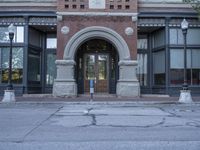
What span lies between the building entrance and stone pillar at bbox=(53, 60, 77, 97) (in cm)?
308

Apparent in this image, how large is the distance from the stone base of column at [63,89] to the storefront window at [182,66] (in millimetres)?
7354

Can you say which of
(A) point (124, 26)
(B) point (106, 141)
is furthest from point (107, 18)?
(B) point (106, 141)

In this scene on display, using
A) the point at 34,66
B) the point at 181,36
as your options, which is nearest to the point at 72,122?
the point at 34,66

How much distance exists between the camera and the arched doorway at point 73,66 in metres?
24.1

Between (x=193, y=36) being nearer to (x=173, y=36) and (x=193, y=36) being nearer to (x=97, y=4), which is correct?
(x=173, y=36)

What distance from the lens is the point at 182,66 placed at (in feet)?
82.4

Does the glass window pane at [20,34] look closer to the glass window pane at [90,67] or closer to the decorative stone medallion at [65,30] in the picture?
the decorative stone medallion at [65,30]

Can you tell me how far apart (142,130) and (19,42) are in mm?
17147

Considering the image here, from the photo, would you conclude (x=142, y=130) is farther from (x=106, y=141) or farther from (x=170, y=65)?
(x=170, y=65)

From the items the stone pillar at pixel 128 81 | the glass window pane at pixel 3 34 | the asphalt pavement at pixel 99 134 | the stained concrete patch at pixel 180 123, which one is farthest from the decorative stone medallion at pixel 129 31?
the stained concrete patch at pixel 180 123

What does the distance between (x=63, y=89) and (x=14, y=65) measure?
13.7ft

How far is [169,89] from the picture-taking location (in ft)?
82.0

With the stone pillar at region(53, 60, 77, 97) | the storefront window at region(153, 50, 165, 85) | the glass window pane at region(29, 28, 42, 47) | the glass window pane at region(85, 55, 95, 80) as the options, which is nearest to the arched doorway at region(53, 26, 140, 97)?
the stone pillar at region(53, 60, 77, 97)

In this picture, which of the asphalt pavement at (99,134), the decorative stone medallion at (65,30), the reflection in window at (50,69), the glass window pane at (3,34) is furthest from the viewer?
the reflection in window at (50,69)
